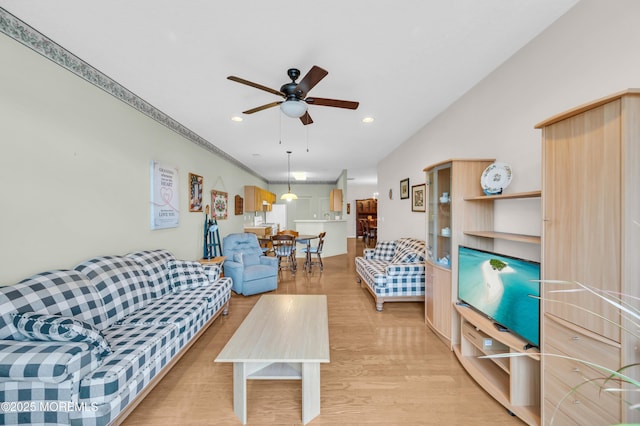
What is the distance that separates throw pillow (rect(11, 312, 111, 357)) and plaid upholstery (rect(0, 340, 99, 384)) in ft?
0.15

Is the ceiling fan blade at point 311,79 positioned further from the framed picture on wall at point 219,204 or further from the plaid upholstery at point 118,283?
the framed picture on wall at point 219,204

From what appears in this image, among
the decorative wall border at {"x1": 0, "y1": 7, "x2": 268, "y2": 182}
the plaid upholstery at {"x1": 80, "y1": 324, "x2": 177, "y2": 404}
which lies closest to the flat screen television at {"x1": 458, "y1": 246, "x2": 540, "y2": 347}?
the plaid upholstery at {"x1": 80, "y1": 324, "x2": 177, "y2": 404}

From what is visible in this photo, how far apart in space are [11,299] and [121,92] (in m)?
2.07

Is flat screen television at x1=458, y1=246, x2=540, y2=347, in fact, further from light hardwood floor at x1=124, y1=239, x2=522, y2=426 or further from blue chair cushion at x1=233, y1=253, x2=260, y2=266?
blue chair cushion at x1=233, y1=253, x2=260, y2=266

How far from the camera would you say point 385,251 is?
4.57 meters

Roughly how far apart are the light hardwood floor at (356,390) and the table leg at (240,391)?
0.17 ft

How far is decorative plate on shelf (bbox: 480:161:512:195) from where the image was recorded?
2.09 m

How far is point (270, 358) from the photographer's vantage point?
1.62 meters

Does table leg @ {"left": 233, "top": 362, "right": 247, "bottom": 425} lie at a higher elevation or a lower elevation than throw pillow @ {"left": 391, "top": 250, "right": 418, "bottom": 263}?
lower

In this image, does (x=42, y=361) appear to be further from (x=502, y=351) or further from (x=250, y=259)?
(x=250, y=259)

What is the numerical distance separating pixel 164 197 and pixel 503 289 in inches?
149

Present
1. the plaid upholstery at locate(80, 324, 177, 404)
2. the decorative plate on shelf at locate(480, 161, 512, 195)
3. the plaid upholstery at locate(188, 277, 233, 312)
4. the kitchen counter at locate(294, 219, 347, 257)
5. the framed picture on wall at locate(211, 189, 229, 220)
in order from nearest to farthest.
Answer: the plaid upholstery at locate(80, 324, 177, 404)
the decorative plate on shelf at locate(480, 161, 512, 195)
the plaid upholstery at locate(188, 277, 233, 312)
the framed picture on wall at locate(211, 189, 229, 220)
the kitchen counter at locate(294, 219, 347, 257)

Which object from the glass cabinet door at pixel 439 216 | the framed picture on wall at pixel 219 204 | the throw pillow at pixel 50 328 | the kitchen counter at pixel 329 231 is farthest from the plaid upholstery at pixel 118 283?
the kitchen counter at pixel 329 231

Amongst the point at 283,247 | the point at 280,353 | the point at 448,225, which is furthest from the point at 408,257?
the point at 283,247
